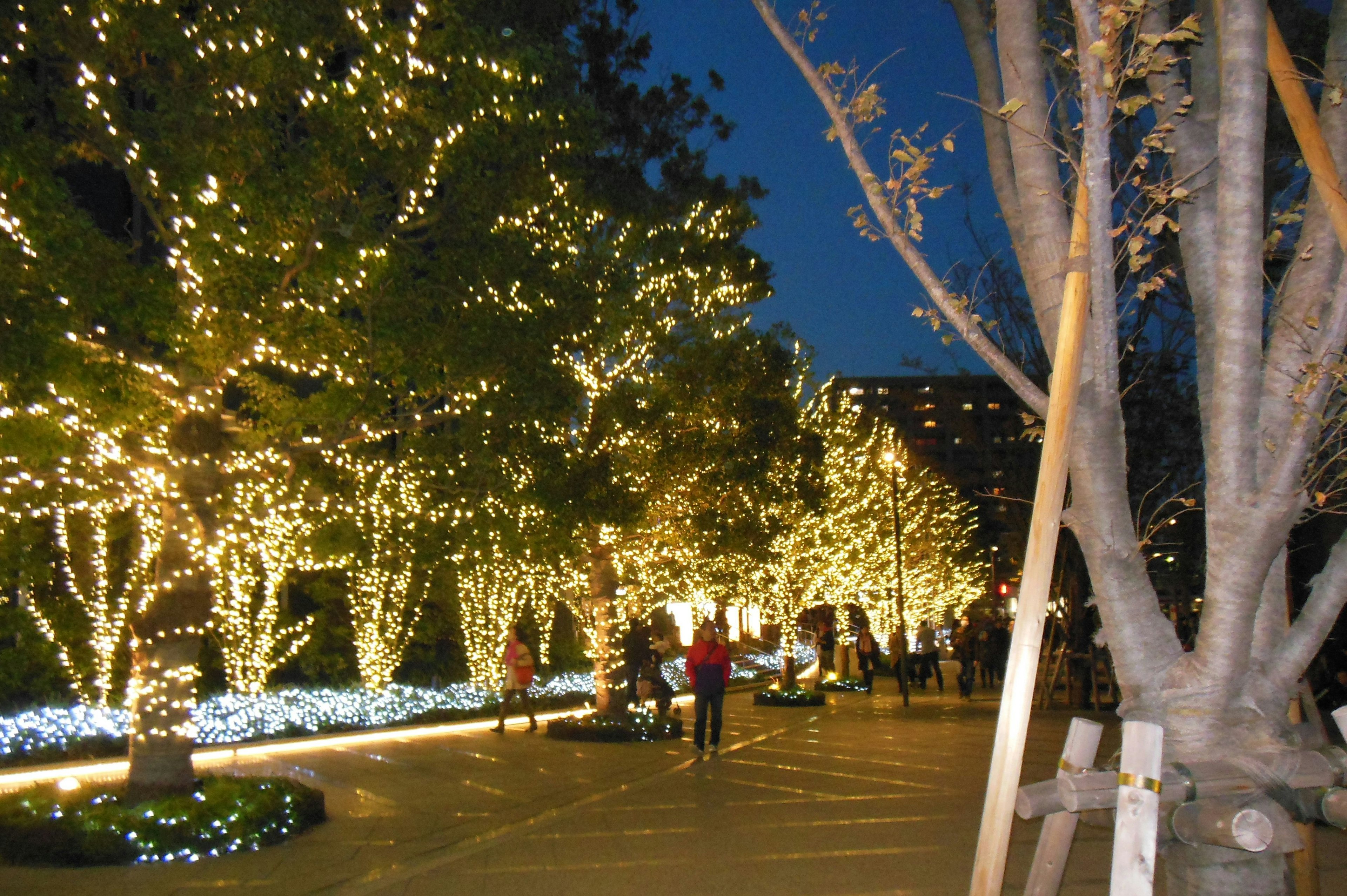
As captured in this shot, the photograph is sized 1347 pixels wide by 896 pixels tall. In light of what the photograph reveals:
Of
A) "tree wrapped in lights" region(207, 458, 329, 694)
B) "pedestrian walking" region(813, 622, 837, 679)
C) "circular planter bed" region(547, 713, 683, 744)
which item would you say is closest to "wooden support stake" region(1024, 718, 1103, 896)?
"tree wrapped in lights" region(207, 458, 329, 694)

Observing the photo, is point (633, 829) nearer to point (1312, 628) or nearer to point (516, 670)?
point (1312, 628)

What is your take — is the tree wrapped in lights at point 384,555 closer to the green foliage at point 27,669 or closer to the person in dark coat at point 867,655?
the green foliage at point 27,669

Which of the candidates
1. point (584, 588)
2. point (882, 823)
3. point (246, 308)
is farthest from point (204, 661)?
point (882, 823)

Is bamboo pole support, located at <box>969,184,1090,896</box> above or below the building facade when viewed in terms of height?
below

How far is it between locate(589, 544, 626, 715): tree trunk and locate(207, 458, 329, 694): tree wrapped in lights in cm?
462

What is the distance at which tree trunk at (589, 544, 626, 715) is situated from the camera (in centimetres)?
1872

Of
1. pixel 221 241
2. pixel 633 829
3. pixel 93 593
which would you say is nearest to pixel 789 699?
pixel 93 593

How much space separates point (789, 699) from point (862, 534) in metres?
8.73

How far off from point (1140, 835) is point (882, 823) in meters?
6.02

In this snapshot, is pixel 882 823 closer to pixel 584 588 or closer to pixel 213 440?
pixel 213 440

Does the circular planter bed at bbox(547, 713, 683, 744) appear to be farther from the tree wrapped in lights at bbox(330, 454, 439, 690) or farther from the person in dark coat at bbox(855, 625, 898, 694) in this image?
the person in dark coat at bbox(855, 625, 898, 694)

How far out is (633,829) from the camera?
30.9ft

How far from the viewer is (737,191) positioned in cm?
1870

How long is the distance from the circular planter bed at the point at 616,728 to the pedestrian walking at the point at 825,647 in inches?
628
